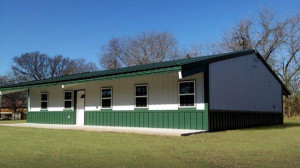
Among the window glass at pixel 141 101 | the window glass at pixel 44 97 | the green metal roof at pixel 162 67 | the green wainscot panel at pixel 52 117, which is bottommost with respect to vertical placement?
the green wainscot panel at pixel 52 117

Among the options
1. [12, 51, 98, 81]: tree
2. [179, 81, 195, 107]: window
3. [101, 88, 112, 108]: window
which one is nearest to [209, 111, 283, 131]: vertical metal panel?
[179, 81, 195, 107]: window

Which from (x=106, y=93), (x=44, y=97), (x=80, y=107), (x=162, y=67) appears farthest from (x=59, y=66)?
(x=162, y=67)

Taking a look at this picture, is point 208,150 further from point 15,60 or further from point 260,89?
point 15,60

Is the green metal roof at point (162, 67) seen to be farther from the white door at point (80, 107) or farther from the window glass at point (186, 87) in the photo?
the white door at point (80, 107)

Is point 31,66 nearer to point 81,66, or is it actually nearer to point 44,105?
point 81,66

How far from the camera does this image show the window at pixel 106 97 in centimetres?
1661

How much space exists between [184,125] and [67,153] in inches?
295

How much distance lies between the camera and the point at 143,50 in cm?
4459

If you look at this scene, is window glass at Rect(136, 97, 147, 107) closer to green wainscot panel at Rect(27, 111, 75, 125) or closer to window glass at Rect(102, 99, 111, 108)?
window glass at Rect(102, 99, 111, 108)

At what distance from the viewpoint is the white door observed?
59.1 ft

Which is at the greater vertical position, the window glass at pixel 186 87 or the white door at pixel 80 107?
the window glass at pixel 186 87

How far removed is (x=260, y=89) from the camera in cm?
1761

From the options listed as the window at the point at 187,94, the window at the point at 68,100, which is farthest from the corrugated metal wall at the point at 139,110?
the window at the point at 68,100

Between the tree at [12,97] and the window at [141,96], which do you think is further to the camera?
the tree at [12,97]
